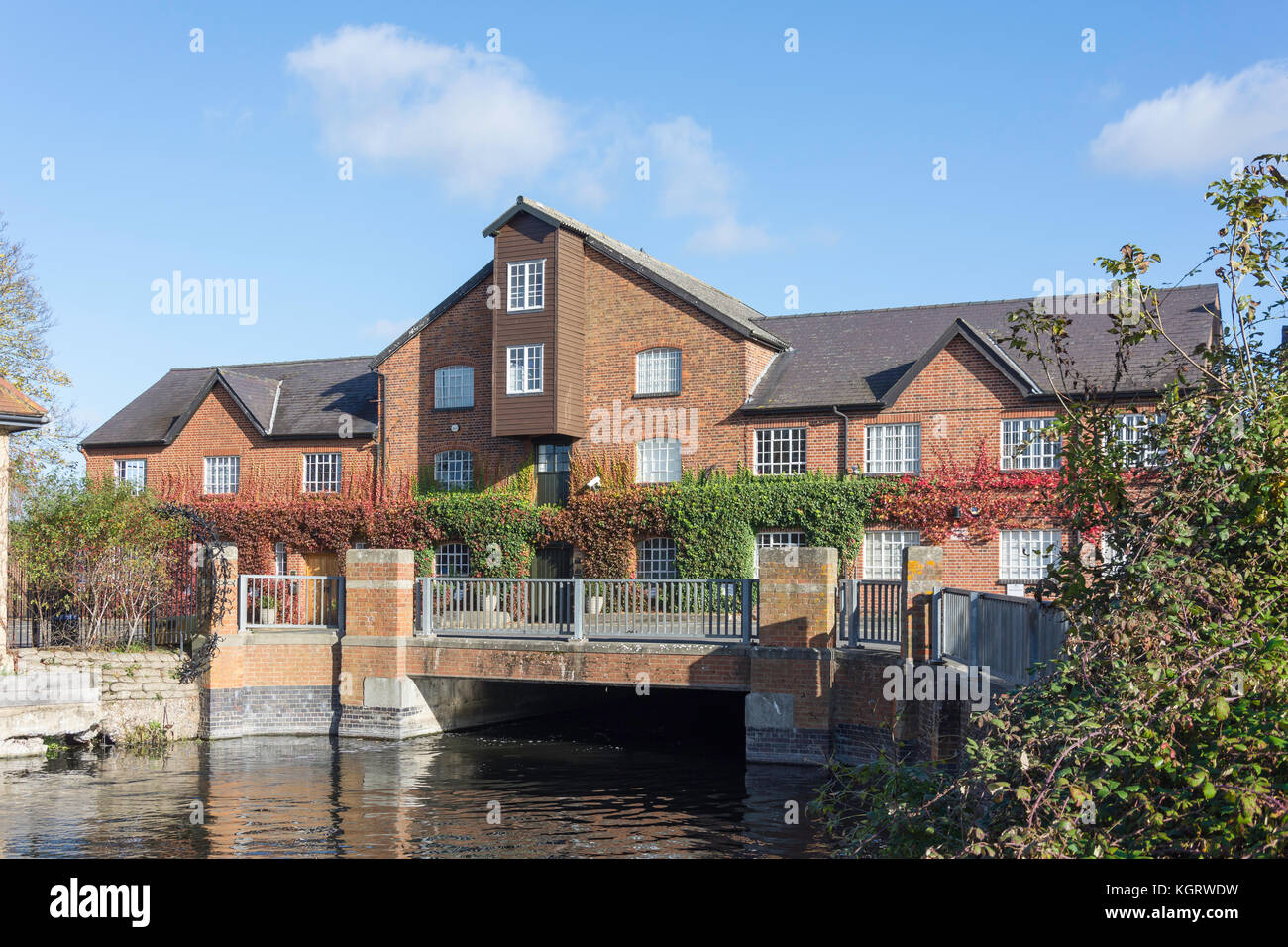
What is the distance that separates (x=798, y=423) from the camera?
96.2 ft

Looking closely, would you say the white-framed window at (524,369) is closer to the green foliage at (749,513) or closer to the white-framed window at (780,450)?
the green foliage at (749,513)

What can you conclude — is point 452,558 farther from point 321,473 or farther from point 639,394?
point 639,394

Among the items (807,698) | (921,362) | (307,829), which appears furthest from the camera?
(921,362)

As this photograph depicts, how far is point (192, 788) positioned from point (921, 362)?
1948 cm

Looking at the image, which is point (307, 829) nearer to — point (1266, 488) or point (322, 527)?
point (1266, 488)

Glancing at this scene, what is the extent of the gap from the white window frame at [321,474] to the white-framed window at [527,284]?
24.8 ft

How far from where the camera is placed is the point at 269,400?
36.5 metres

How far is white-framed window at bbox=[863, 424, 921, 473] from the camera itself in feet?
92.0

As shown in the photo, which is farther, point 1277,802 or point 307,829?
point 307,829

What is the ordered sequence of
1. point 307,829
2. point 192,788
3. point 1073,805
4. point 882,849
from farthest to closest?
point 192,788, point 307,829, point 882,849, point 1073,805

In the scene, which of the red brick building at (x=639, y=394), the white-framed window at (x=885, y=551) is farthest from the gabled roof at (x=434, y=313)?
the white-framed window at (x=885, y=551)

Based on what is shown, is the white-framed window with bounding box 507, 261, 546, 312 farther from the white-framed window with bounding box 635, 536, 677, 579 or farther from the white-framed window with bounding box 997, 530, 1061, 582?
the white-framed window with bounding box 997, 530, 1061, 582

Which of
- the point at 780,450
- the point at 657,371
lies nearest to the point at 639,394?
the point at 657,371
